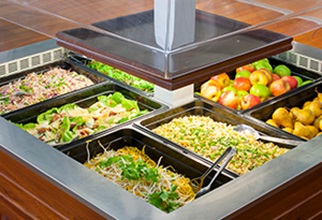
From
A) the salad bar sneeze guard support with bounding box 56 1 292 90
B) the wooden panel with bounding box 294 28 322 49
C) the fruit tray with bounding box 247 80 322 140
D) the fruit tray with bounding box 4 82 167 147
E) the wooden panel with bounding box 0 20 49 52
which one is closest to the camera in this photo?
the salad bar sneeze guard support with bounding box 56 1 292 90

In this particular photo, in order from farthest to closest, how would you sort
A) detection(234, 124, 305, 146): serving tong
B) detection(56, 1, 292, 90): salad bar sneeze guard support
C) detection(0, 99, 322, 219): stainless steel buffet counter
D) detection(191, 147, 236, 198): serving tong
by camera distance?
detection(234, 124, 305, 146): serving tong, detection(191, 147, 236, 198): serving tong, detection(0, 99, 322, 219): stainless steel buffet counter, detection(56, 1, 292, 90): salad bar sneeze guard support

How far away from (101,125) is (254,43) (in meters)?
1.13

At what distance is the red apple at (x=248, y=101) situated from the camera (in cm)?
282

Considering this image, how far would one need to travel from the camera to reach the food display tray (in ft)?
7.72

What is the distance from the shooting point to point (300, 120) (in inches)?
109

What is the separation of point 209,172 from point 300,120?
0.71 metres

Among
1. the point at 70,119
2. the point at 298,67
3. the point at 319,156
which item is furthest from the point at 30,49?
the point at 319,156

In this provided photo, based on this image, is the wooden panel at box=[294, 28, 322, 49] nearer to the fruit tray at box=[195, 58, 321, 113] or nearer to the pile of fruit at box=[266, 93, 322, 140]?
the fruit tray at box=[195, 58, 321, 113]

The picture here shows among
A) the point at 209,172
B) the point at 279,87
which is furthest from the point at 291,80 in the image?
the point at 209,172

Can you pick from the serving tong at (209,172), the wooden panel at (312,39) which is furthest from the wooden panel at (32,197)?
the wooden panel at (312,39)

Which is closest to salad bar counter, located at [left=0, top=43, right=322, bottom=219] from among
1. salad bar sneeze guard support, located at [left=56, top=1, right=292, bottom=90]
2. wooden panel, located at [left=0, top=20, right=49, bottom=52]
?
salad bar sneeze guard support, located at [left=56, top=1, right=292, bottom=90]

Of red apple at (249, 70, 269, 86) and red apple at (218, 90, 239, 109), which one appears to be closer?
red apple at (218, 90, 239, 109)

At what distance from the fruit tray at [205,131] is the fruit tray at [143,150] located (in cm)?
3

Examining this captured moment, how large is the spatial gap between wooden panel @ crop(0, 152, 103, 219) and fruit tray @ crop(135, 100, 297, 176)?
21.9 inches
